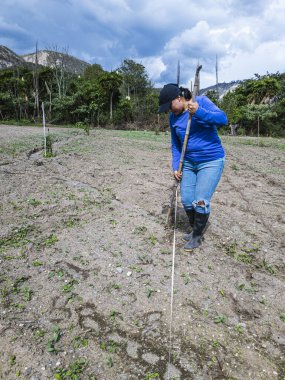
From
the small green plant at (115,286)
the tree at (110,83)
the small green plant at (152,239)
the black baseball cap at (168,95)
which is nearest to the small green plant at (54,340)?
the small green plant at (115,286)

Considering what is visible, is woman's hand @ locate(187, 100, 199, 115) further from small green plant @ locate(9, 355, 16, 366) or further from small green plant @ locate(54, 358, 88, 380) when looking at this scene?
small green plant @ locate(9, 355, 16, 366)

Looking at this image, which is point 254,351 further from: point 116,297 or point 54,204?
point 54,204

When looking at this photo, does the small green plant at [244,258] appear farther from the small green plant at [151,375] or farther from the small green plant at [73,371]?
the small green plant at [73,371]

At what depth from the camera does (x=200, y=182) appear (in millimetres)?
3170

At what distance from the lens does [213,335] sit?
233 cm

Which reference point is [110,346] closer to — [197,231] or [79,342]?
[79,342]

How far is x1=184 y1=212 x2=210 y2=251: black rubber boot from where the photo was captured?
11.0ft

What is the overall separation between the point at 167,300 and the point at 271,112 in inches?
876

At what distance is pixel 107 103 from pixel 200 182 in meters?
24.7

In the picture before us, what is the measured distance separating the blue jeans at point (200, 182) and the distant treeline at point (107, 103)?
66.3ft

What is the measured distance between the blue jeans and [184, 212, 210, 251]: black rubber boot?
3.6 inches

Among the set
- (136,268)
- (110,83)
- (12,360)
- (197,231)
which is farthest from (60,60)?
(12,360)

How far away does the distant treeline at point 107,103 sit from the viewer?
22797 mm

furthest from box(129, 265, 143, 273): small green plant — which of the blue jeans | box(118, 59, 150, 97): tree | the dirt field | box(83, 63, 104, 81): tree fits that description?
box(83, 63, 104, 81): tree
